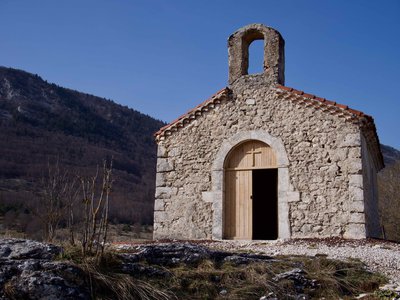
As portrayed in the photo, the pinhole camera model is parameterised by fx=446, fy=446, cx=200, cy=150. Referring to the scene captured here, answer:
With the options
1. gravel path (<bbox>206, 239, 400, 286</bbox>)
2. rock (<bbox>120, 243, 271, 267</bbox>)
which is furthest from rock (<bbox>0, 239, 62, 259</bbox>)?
gravel path (<bbox>206, 239, 400, 286</bbox>)

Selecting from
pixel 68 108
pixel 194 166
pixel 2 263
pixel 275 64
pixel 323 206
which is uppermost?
pixel 68 108

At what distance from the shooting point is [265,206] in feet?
55.1

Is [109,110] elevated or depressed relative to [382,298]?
elevated

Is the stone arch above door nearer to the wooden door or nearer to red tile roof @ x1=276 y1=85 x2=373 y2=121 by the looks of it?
the wooden door

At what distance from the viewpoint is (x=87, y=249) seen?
566 cm

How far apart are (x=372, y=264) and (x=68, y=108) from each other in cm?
6094

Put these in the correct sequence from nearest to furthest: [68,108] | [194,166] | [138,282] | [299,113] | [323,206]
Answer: [138,282] → [323,206] → [299,113] → [194,166] → [68,108]

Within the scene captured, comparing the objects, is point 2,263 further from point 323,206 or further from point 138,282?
point 323,206

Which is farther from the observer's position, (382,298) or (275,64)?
(275,64)

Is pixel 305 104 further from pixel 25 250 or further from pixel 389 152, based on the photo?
pixel 389 152

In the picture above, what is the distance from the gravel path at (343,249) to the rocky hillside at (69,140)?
2005 centimetres

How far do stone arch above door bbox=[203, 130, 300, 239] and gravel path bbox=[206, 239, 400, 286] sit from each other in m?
0.83

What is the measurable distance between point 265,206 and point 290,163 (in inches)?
204

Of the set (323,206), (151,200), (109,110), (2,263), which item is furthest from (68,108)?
(2,263)
